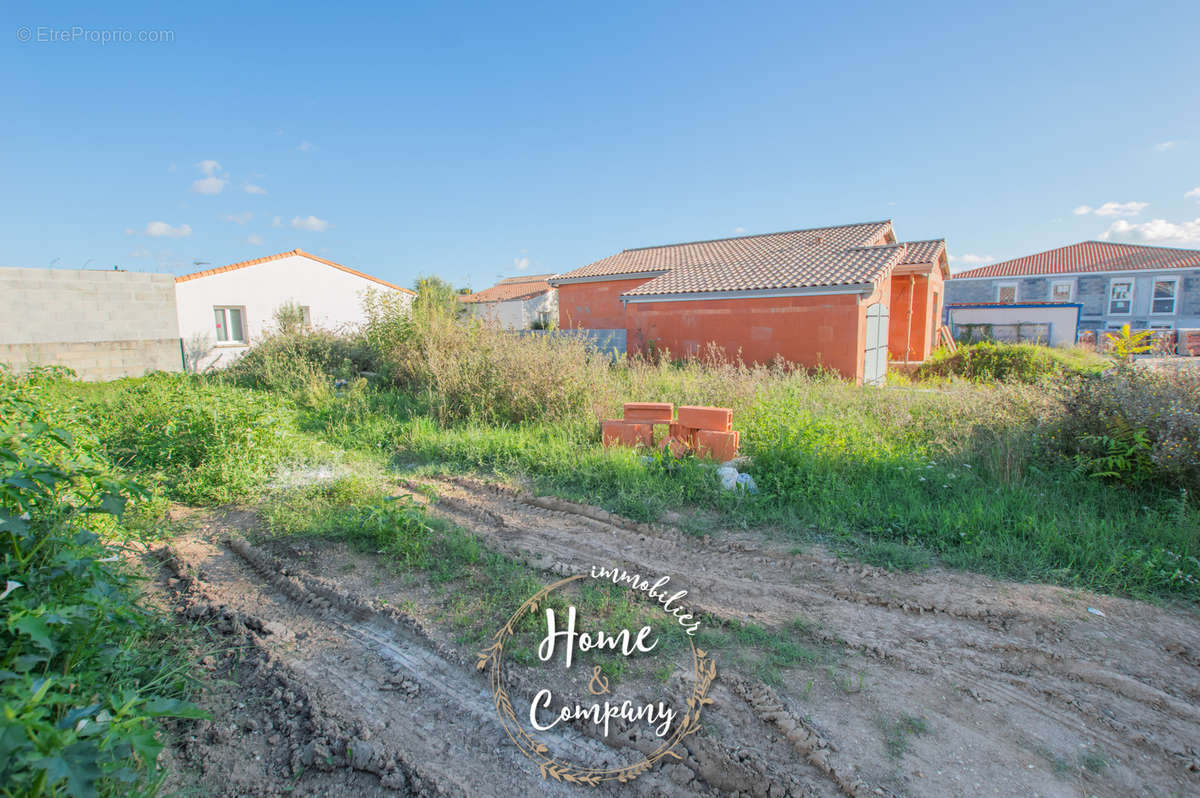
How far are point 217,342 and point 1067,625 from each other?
21.1 meters

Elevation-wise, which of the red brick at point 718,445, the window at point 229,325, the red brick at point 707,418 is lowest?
the red brick at point 718,445

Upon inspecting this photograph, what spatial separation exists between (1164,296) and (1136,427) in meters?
32.3

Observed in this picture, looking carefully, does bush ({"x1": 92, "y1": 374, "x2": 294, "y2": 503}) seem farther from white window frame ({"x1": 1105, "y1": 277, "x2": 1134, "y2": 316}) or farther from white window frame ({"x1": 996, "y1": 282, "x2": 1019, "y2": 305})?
white window frame ({"x1": 1105, "y1": 277, "x2": 1134, "y2": 316})

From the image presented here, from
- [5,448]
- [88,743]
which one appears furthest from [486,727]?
[5,448]

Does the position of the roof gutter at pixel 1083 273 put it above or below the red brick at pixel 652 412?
above

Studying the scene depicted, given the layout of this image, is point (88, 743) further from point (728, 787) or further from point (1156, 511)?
point (1156, 511)

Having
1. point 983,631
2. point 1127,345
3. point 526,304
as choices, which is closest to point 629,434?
point 983,631

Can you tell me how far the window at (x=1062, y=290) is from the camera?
95.2ft

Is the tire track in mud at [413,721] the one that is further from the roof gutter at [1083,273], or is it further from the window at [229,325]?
the roof gutter at [1083,273]

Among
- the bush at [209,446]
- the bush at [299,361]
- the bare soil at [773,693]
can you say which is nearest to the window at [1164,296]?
the bare soil at [773,693]

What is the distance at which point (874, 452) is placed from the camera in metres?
6.03

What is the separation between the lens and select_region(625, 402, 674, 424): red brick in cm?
666

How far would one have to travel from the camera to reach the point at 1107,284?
1113 inches

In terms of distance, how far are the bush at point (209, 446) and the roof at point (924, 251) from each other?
16577mm
